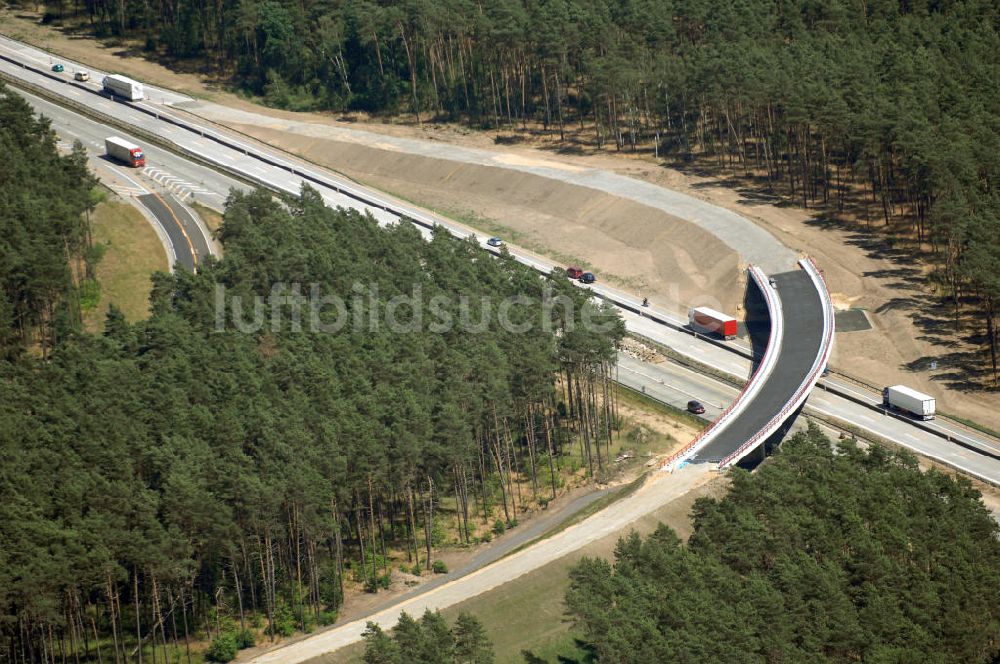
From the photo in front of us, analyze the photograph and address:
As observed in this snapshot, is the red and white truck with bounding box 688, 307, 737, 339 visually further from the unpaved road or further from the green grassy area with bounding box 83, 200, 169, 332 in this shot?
the green grassy area with bounding box 83, 200, 169, 332

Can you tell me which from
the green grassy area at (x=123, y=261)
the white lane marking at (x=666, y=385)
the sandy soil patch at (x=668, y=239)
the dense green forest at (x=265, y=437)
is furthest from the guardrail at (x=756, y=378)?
the green grassy area at (x=123, y=261)

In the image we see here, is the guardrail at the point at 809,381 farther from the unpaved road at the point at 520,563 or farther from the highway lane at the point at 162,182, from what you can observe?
the highway lane at the point at 162,182

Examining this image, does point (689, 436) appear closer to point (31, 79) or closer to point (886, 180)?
point (886, 180)

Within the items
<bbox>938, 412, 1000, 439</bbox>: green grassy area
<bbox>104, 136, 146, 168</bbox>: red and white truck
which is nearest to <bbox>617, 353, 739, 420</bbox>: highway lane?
<bbox>938, 412, 1000, 439</bbox>: green grassy area

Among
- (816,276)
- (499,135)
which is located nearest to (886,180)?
(816,276)

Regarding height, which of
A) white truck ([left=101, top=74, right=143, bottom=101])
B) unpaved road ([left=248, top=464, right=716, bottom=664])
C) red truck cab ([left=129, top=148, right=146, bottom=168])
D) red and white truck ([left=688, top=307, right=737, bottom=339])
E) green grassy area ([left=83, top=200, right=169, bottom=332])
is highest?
white truck ([left=101, top=74, right=143, bottom=101])

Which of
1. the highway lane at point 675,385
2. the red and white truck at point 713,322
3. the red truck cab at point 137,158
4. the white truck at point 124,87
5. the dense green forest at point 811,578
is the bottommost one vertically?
the highway lane at point 675,385

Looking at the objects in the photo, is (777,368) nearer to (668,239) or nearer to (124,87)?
(668,239)
